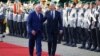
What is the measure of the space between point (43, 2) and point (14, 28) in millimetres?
3148

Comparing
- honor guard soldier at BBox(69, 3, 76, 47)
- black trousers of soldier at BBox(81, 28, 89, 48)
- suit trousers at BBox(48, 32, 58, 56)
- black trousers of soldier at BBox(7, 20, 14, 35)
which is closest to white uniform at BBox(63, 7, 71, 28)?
honor guard soldier at BBox(69, 3, 76, 47)

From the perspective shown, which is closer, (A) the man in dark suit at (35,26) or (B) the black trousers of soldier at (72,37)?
(A) the man in dark suit at (35,26)

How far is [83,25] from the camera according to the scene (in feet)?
73.5

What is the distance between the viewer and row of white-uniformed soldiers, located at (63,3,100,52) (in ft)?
69.6

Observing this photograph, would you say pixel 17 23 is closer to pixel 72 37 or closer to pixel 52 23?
pixel 72 37

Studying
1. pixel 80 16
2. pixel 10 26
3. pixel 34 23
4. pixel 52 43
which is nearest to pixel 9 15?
pixel 10 26

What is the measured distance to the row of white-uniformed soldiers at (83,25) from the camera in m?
Result: 21.2

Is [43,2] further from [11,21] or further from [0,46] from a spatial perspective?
[0,46]

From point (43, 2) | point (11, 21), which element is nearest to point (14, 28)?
point (11, 21)

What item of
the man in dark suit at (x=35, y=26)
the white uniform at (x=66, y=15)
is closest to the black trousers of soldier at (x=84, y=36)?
the white uniform at (x=66, y=15)

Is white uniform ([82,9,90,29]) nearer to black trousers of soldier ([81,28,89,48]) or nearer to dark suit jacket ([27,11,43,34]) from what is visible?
black trousers of soldier ([81,28,89,48])

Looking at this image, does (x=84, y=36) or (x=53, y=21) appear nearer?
(x=53, y=21)

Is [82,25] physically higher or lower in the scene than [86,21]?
lower

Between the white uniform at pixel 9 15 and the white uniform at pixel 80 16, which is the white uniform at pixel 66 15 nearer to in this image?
the white uniform at pixel 80 16
